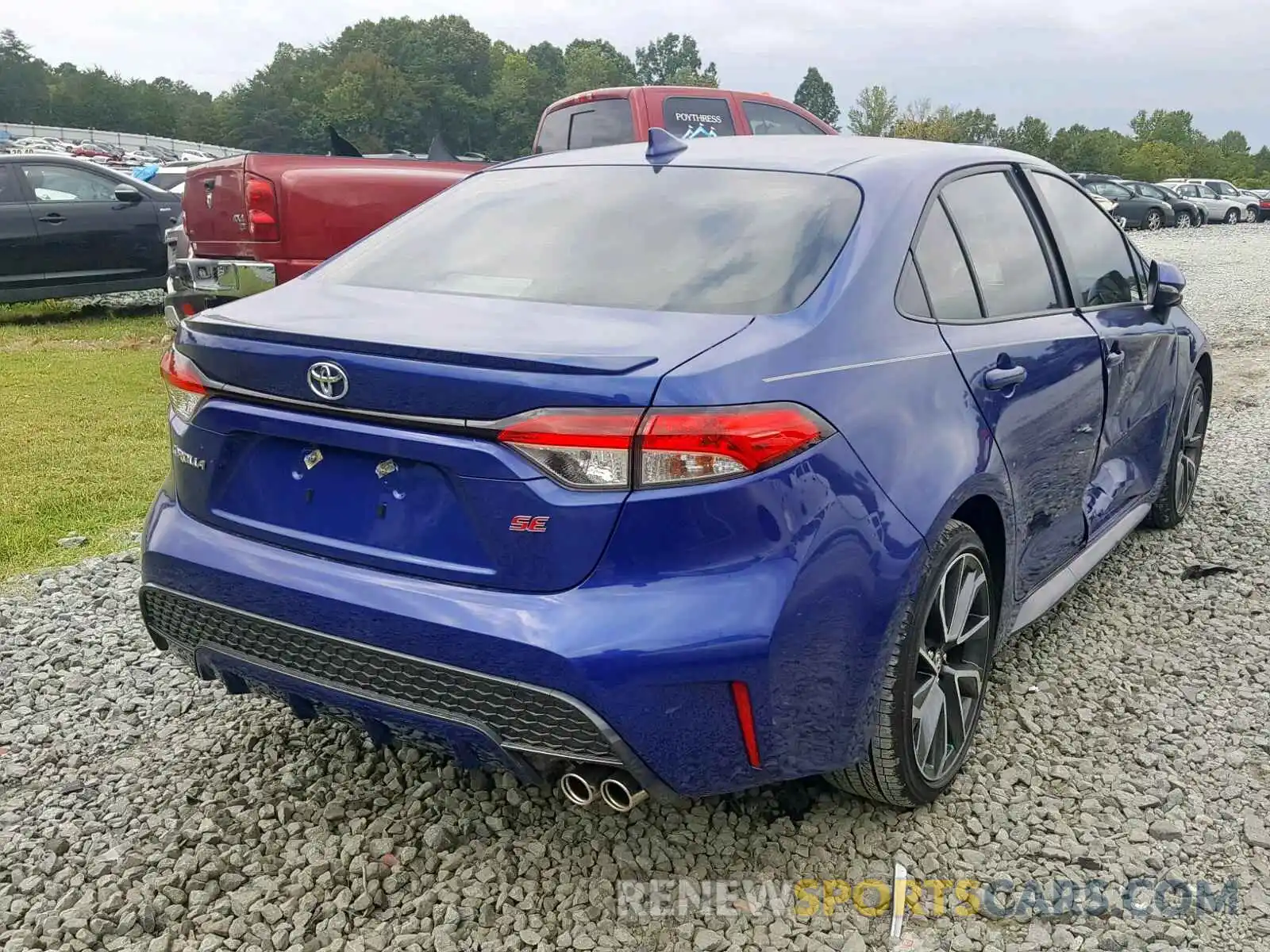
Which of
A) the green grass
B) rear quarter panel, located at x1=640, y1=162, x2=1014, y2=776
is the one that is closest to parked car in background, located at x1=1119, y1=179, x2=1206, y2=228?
the green grass

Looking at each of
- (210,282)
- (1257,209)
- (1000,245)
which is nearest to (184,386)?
(1000,245)

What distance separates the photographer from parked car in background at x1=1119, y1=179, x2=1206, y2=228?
33.7 metres

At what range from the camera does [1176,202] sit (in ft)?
112

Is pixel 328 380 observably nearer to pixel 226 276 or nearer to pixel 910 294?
pixel 910 294

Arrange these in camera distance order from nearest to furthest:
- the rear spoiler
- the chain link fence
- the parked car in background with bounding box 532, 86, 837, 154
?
the rear spoiler
the parked car in background with bounding box 532, 86, 837, 154
the chain link fence

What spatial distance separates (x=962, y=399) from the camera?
263 cm

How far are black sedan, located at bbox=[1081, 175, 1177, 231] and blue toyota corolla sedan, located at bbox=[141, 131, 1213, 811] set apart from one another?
3287 centimetres

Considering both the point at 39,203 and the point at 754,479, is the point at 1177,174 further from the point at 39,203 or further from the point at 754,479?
the point at 754,479

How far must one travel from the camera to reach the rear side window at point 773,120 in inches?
348

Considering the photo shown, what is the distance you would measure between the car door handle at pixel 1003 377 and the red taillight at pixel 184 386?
184cm

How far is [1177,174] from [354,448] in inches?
3626

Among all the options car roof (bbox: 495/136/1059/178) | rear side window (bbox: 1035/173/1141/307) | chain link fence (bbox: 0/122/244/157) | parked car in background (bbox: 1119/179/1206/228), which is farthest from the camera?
chain link fence (bbox: 0/122/244/157)

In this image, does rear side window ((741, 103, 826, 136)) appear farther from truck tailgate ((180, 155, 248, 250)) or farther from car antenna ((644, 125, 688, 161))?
car antenna ((644, 125, 688, 161))

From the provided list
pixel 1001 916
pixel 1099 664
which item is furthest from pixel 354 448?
pixel 1099 664
